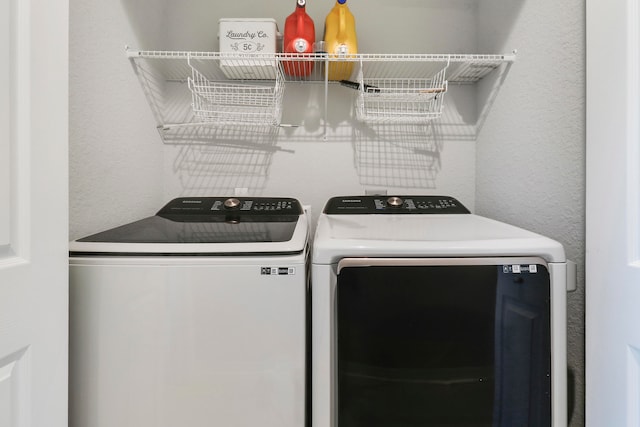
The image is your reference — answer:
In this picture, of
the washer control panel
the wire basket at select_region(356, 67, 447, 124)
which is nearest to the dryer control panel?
the washer control panel

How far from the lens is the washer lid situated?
97cm

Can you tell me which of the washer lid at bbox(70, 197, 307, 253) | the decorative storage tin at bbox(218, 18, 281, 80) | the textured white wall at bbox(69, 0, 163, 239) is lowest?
the washer lid at bbox(70, 197, 307, 253)

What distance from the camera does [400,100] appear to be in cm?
175

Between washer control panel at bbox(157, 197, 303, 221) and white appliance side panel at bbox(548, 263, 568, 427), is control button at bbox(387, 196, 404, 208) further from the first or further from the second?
white appliance side panel at bbox(548, 263, 568, 427)

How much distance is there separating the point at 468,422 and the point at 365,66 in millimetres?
1572

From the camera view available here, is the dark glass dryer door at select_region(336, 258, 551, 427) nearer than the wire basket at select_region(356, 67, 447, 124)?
Yes

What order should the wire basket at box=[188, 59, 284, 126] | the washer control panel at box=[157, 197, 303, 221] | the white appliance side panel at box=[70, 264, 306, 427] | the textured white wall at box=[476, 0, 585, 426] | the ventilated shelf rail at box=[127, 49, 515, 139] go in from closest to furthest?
1. the white appliance side panel at box=[70, 264, 306, 427]
2. the textured white wall at box=[476, 0, 585, 426]
3. the washer control panel at box=[157, 197, 303, 221]
4. the ventilated shelf rail at box=[127, 49, 515, 139]
5. the wire basket at box=[188, 59, 284, 126]

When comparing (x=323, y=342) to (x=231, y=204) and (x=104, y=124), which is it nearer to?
(x=231, y=204)

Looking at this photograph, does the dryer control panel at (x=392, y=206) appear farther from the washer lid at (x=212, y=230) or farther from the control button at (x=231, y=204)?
the control button at (x=231, y=204)

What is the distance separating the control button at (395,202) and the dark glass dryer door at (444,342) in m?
0.64

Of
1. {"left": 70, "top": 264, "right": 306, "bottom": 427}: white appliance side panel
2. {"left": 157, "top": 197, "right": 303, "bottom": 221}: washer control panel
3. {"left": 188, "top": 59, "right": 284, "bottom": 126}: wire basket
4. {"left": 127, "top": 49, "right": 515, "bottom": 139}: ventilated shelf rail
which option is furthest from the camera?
{"left": 188, "top": 59, "right": 284, "bottom": 126}: wire basket

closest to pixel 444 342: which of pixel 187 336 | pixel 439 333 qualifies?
pixel 439 333
